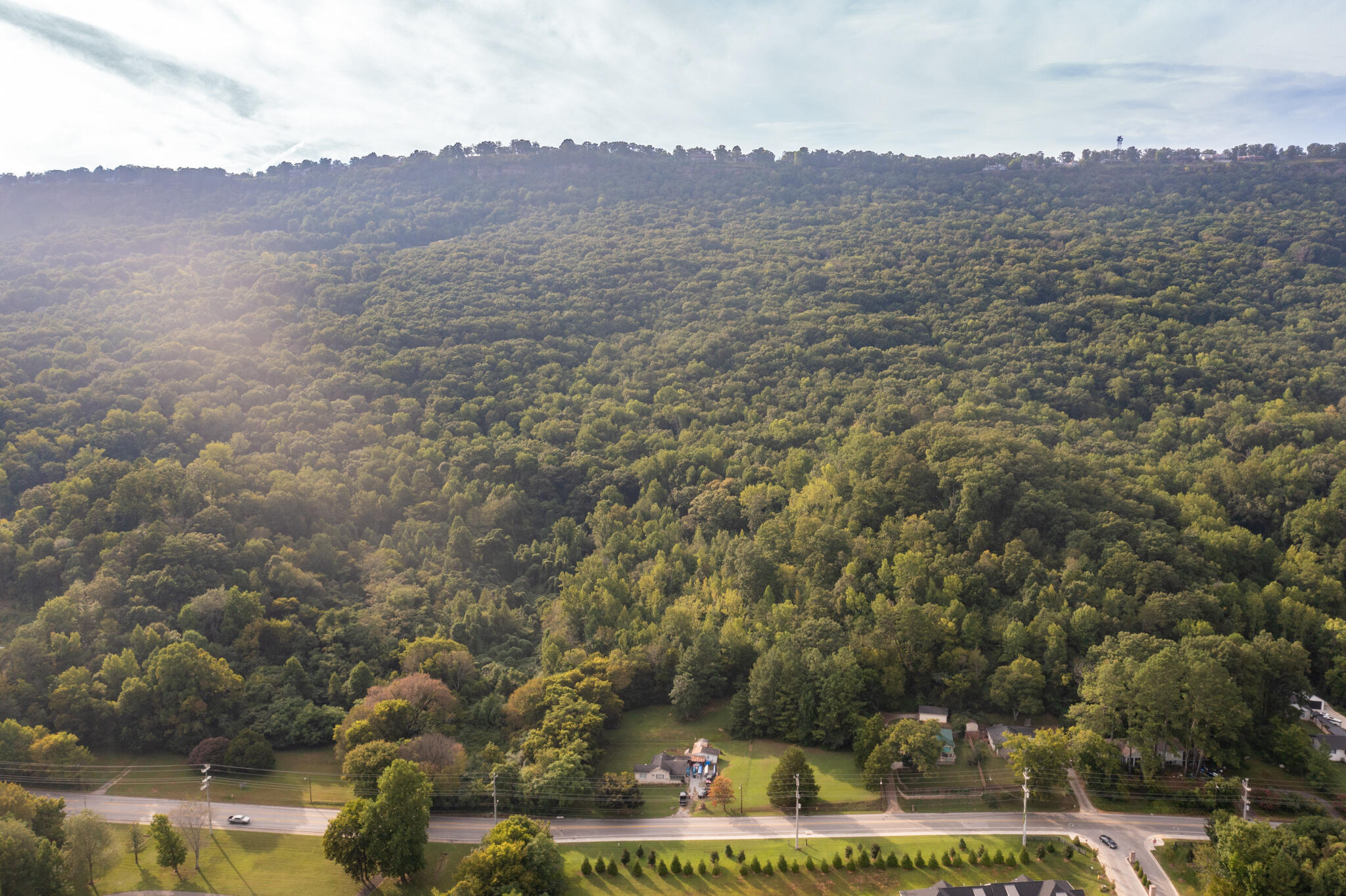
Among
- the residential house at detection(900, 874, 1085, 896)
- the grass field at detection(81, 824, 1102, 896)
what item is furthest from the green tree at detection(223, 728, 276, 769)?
the residential house at detection(900, 874, 1085, 896)

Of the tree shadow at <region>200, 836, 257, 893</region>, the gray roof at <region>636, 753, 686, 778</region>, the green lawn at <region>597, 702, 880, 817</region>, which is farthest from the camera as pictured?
the gray roof at <region>636, 753, 686, 778</region>

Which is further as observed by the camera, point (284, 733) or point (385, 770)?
point (284, 733)

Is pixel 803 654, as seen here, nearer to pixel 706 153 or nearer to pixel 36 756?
pixel 36 756

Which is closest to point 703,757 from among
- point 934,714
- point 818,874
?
point 818,874

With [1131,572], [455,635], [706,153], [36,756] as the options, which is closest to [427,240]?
[706,153]

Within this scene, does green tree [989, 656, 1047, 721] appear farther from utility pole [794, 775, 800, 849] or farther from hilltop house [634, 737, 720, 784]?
hilltop house [634, 737, 720, 784]

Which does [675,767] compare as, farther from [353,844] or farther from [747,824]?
[353,844]
